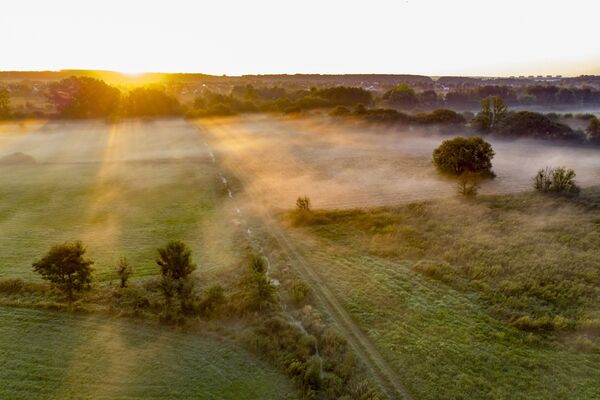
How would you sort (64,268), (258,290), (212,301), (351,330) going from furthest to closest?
(64,268) < (258,290) < (212,301) < (351,330)

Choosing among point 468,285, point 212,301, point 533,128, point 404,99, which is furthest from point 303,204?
point 404,99

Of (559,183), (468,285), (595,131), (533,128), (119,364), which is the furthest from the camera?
(533,128)

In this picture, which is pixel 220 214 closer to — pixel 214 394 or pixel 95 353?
pixel 95 353

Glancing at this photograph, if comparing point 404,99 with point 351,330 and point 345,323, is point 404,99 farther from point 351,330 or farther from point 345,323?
point 351,330

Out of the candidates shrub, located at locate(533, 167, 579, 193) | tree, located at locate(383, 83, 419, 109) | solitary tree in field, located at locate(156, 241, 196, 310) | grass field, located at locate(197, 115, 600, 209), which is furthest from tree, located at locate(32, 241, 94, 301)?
tree, located at locate(383, 83, 419, 109)

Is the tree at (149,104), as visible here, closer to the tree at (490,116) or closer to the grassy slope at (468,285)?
the tree at (490,116)

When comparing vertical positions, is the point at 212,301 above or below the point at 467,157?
below

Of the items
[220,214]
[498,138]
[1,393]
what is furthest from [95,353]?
[498,138]

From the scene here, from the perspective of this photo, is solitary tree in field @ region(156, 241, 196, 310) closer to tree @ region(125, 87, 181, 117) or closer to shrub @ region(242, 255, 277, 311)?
shrub @ region(242, 255, 277, 311)
